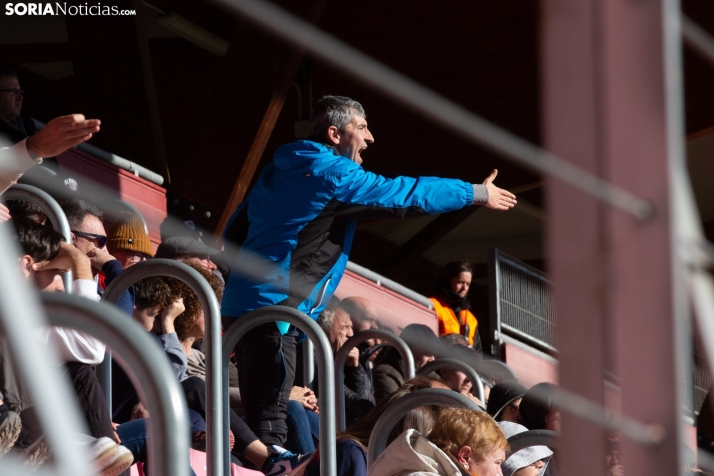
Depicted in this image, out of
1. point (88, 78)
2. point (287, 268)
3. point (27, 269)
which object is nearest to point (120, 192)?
point (88, 78)

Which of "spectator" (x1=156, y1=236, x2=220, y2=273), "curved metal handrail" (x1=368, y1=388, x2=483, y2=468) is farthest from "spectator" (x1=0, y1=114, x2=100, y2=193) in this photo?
"spectator" (x1=156, y1=236, x2=220, y2=273)

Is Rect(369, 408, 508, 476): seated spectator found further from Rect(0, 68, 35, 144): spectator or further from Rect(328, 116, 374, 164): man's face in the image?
Rect(0, 68, 35, 144): spectator

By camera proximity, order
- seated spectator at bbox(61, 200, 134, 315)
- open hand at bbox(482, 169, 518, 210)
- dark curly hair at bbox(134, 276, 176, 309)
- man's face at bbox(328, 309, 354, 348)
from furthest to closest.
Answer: man's face at bbox(328, 309, 354, 348)
open hand at bbox(482, 169, 518, 210)
seated spectator at bbox(61, 200, 134, 315)
dark curly hair at bbox(134, 276, 176, 309)

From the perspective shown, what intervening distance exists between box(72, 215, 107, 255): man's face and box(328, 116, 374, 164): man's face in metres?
0.92

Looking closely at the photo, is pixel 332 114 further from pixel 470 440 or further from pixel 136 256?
pixel 470 440

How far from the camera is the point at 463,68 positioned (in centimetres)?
1128

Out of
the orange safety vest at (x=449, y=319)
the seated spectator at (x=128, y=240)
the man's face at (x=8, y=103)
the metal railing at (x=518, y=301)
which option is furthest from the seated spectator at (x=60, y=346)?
the metal railing at (x=518, y=301)

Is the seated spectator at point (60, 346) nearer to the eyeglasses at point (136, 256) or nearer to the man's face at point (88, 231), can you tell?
the man's face at point (88, 231)

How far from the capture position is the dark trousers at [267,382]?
389cm

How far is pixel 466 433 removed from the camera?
3.26m

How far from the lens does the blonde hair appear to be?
3260 mm

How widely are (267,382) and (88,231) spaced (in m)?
0.87

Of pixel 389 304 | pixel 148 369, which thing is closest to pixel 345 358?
pixel 148 369

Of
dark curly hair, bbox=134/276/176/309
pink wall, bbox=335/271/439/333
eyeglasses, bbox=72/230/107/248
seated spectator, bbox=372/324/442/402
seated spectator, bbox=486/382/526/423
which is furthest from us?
pink wall, bbox=335/271/439/333
